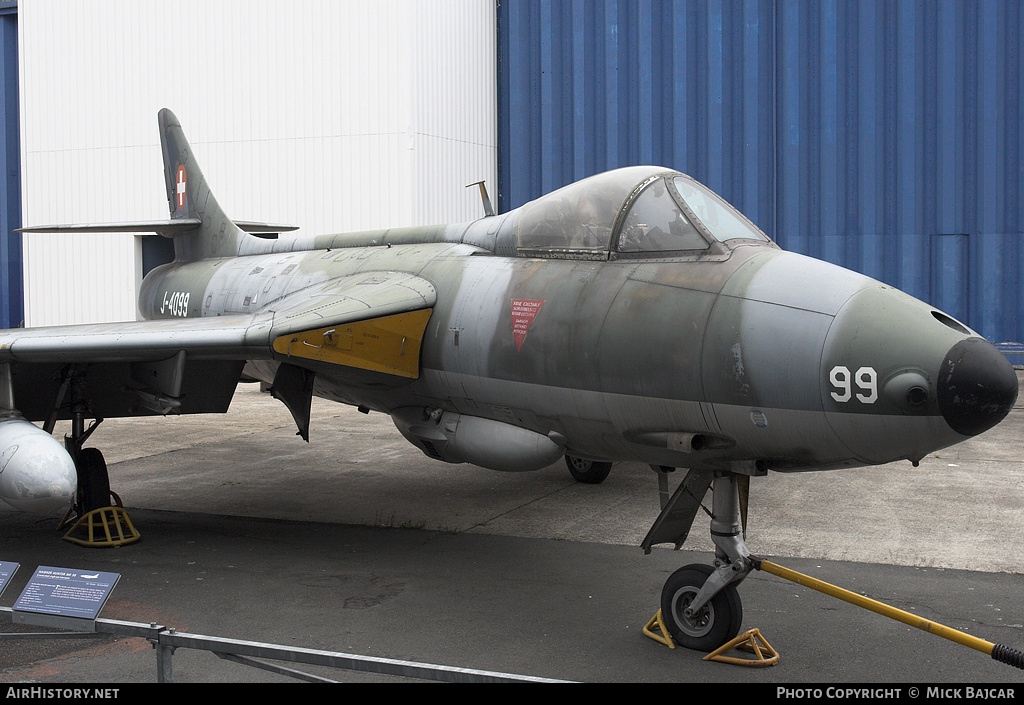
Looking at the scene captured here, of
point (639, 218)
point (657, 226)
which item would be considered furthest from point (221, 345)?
point (657, 226)

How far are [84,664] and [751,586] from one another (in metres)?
4.07

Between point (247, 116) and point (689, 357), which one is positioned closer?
point (689, 357)

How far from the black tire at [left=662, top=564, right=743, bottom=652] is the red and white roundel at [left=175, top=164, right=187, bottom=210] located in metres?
8.39

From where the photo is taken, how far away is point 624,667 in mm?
4730

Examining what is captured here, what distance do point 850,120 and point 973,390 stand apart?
14.6 meters

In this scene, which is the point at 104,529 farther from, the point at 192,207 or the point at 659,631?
the point at 659,631

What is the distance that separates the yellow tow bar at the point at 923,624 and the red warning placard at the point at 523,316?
1928 millimetres

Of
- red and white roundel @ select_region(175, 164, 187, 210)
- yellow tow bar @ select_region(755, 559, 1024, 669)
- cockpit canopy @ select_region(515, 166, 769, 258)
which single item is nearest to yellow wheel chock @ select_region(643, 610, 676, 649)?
yellow tow bar @ select_region(755, 559, 1024, 669)

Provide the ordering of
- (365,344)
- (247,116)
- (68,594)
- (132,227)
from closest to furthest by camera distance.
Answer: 1. (68,594)
2. (365,344)
3. (132,227)
4. (247,116)

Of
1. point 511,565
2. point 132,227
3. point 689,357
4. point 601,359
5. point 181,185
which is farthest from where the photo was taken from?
point 181,185

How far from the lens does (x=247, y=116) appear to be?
1784 centimetres

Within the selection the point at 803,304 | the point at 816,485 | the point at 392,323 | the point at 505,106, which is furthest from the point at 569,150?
the point at 803,304

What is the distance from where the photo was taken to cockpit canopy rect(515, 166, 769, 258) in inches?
212
